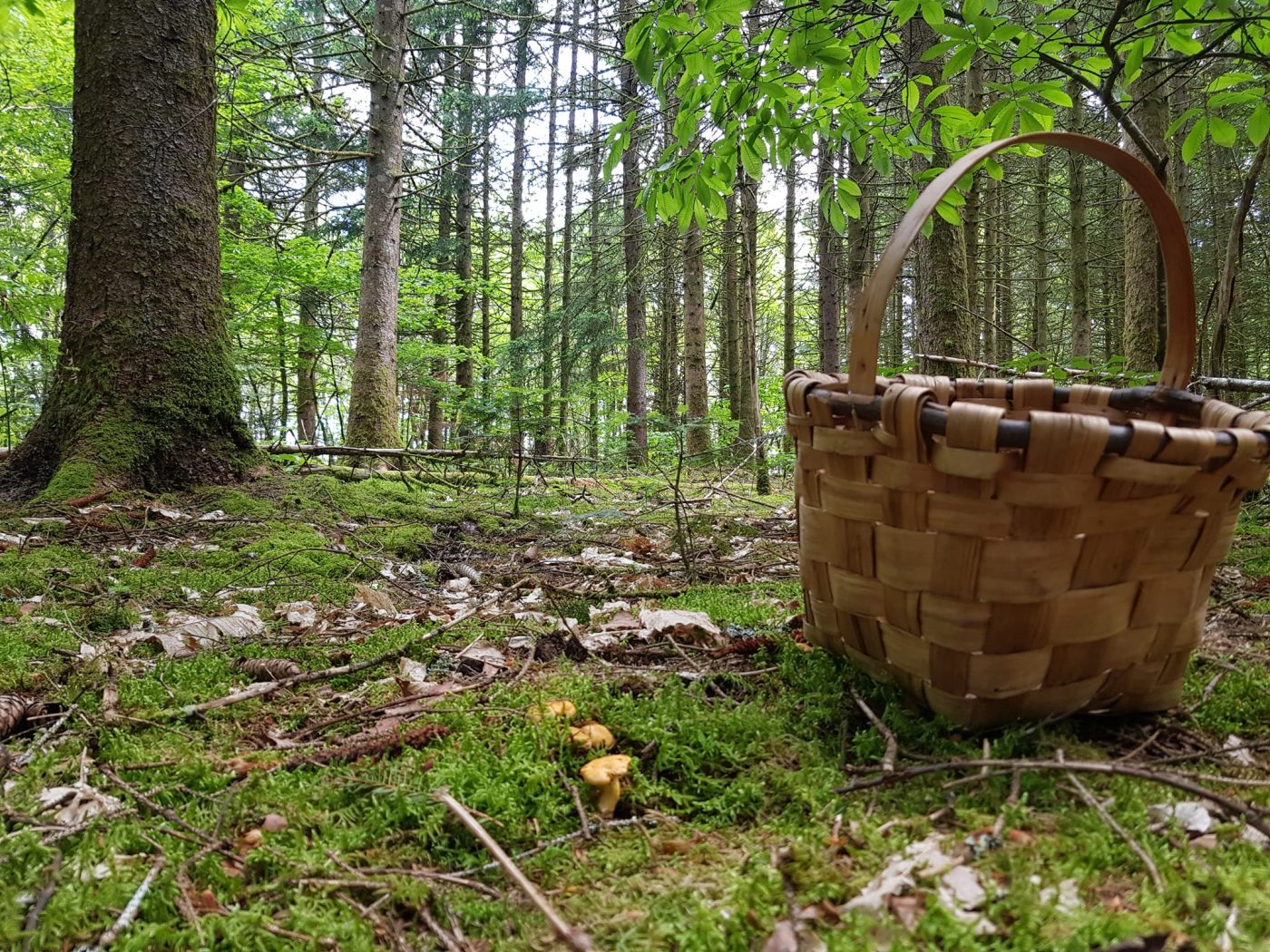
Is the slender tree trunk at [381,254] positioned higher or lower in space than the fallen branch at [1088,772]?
higher

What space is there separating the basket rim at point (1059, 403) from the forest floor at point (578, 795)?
1.57 ft

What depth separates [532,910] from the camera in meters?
0.87

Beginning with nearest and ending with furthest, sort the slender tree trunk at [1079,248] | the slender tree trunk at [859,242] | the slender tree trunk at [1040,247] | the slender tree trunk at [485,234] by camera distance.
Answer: the slender tree trunk at [859,242], the slender tree trunk at [1079,248], the slender tree trunk at [1040,247], the slender tree trunk at [485,234]

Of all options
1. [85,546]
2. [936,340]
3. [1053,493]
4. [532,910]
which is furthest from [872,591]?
[936,340]

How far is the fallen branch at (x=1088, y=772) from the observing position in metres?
0.88

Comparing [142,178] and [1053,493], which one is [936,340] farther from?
[142,178]

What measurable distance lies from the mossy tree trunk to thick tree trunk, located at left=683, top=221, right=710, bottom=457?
260 inches

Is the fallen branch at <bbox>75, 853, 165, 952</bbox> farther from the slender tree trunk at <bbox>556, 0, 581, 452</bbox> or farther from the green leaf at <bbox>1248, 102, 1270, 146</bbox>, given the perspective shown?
the slender tree trunk at <bbox>556, 0, 581, 452</bbox>

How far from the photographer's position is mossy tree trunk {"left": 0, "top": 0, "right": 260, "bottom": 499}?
11.6 feet

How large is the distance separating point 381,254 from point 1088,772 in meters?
7.56

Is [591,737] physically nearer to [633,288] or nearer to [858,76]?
[858,76]

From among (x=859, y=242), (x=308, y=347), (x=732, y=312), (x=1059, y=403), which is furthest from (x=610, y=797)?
(x=308, y=347)

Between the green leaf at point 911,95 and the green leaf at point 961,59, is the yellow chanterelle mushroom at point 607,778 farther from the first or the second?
the green leaf at point 911,95

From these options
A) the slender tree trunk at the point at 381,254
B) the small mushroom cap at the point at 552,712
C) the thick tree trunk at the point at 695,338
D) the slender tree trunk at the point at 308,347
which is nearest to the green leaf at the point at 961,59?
the small mushroom cap at the point at 552,712
